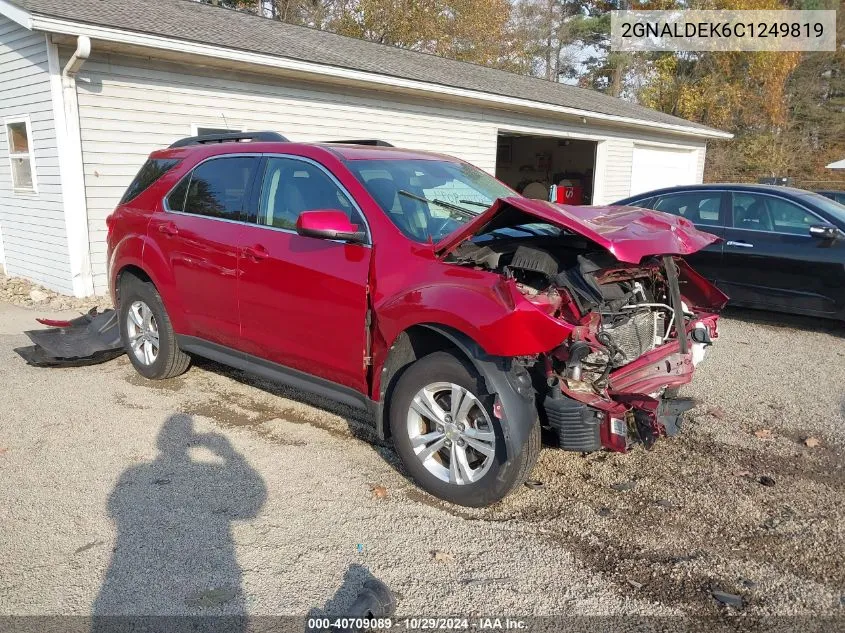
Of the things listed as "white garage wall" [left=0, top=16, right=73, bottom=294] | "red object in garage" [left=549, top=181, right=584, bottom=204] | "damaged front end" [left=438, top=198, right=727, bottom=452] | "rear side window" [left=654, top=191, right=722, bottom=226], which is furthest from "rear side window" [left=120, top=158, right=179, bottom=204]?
"red object in garage" [left=549, top=181, right=584, bottom=204]

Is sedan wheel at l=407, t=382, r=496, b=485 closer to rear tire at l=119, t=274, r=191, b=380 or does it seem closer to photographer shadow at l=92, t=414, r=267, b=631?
photographer shadow at l=92, t=414, r=267, b=631

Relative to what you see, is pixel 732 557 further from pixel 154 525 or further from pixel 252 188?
pixel 252 188

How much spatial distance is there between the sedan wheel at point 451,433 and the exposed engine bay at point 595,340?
1.13 feet

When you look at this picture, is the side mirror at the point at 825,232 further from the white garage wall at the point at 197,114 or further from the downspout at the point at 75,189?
the downspout at the point at 75,189

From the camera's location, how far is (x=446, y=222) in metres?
3.90

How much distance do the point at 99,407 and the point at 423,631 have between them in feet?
11.5

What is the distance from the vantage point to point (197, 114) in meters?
9.55

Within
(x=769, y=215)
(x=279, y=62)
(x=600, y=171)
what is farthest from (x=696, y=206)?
(x=600, y=171)

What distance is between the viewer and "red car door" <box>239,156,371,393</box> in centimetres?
378

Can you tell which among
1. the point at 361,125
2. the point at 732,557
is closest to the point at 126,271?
the point at 732,557

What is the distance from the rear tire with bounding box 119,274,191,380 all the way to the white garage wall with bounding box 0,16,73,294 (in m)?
3.93

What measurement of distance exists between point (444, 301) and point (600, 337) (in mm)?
824

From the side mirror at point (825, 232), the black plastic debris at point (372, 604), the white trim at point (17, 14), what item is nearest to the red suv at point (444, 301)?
the black plastic debris at point (372, 604)

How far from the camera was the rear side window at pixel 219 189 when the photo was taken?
454cm
